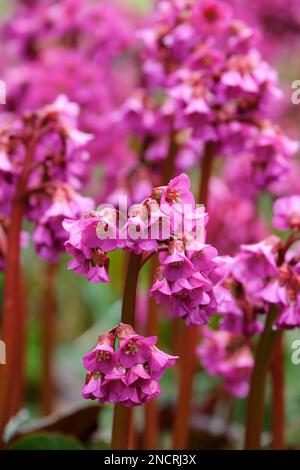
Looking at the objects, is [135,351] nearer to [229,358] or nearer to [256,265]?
[256,265]

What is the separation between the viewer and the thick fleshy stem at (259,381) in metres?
0.98

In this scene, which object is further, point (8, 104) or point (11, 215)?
point (8, 104)

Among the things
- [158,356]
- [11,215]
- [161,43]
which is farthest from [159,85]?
[158,356]

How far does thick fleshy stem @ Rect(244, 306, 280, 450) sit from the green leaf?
23 cm

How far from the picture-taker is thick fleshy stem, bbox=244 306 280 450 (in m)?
0.98

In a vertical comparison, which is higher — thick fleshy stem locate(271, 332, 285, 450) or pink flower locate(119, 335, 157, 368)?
thick fleshy stem locate(271, 332, 285, 450)

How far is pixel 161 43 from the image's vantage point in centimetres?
130

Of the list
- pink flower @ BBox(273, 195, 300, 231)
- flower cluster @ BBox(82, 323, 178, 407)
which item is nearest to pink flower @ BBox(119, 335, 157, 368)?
flower cluster @ BBox(82, 323, 178, 407)

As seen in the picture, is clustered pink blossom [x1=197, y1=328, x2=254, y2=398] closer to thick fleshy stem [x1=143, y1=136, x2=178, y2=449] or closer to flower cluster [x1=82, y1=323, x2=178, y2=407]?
thick fleshy stem [x1=143, y1=136, x2=178, y2=449]

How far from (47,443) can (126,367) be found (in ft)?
1.18

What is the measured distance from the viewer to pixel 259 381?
994 mm
